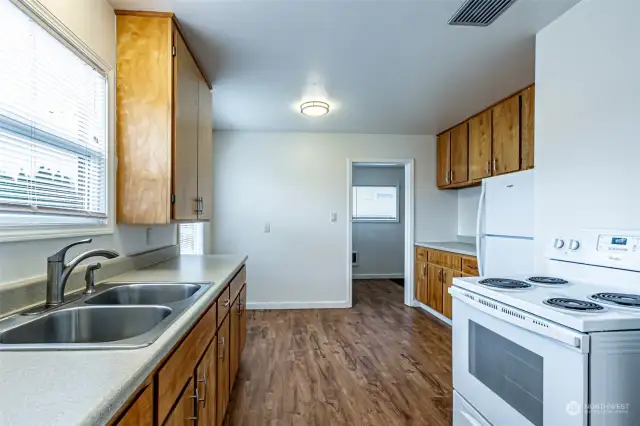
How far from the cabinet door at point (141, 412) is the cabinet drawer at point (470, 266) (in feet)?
10.1

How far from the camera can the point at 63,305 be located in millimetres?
1324

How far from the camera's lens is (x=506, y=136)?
3.21 metres

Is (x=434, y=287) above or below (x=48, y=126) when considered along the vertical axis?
below

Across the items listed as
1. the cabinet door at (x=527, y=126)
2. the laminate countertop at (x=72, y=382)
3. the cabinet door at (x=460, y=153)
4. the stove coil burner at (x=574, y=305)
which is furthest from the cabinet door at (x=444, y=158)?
the laminate countertop at (x=72, y=382)

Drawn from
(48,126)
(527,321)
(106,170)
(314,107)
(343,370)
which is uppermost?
(314,107)

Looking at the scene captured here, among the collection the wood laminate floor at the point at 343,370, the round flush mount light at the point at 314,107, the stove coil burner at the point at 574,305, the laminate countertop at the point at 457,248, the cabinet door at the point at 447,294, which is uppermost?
the round flush mount light at the point at 314,107

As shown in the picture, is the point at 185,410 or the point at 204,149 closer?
the point at 185,410

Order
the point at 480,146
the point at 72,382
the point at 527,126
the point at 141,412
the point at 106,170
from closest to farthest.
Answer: the point at 72,382, the point at 141,412, the point at 106,170, the point at 527,126, the point at 480,146

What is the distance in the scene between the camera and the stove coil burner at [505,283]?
1.62m

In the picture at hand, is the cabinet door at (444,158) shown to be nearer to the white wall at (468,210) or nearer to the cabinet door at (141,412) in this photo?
the white wall at (468,210)

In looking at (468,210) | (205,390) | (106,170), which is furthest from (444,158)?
(205,390)

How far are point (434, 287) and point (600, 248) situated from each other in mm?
2603

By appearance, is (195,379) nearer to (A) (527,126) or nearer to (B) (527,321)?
(B) (527,321)

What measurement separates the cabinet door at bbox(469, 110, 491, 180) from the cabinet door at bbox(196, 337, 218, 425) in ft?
9.94
